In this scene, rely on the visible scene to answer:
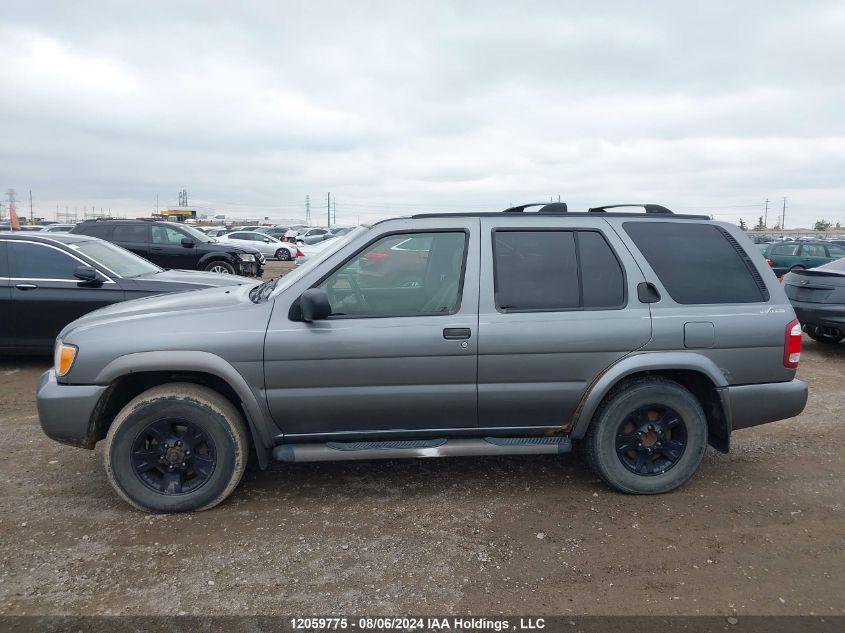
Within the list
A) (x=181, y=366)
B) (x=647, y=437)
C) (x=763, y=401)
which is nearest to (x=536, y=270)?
(x=647, y=437)

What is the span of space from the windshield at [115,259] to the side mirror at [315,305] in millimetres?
4740

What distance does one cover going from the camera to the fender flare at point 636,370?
3.85 meters

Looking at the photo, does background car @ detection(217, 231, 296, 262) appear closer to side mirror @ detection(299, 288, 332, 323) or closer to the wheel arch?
side mirror @ detection(299, 288, 332, 323)

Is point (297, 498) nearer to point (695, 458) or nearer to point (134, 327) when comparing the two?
point (134, 327)

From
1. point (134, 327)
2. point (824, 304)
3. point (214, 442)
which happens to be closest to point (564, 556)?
point (214, 442)

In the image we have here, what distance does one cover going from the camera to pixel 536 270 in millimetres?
3980

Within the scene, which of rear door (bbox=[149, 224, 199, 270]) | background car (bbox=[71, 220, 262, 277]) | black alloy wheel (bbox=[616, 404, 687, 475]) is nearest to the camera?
black alloy wheel (bbox=[616, 404, 687, 475])

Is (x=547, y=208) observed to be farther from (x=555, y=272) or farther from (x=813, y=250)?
(x=813, y=250)

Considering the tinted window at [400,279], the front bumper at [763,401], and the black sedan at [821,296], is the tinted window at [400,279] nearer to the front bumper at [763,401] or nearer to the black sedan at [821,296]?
the front bumper at [763,401]

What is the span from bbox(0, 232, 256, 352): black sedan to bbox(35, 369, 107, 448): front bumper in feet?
10.7

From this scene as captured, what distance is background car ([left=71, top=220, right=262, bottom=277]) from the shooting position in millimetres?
14812

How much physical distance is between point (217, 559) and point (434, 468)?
1.67 meters

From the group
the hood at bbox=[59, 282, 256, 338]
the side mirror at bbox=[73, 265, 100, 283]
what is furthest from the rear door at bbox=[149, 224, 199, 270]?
the hood at bbox=[59, 282, 256, 338]

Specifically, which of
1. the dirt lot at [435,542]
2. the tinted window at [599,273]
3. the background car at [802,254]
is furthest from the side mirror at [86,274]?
the background car at [802,254]
